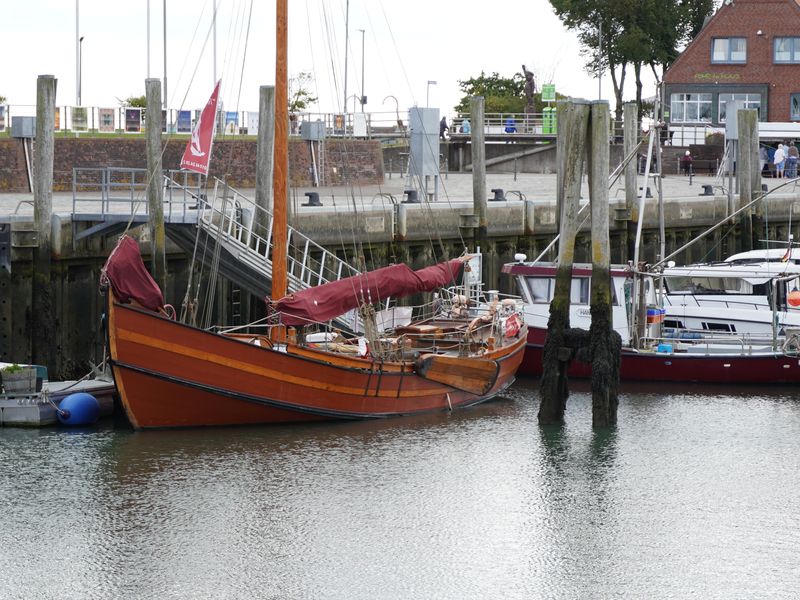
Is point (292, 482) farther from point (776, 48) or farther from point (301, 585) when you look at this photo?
Result: point (776, 48)

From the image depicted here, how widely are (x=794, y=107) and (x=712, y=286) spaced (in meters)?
34.9

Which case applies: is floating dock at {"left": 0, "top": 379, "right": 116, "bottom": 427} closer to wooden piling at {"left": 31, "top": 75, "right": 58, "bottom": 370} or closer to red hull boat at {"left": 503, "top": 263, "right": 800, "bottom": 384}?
wooden piling at {"left": 31, "top": 75, "right": 58, "bottom": 370}

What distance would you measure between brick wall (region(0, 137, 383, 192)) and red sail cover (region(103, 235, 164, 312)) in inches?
674

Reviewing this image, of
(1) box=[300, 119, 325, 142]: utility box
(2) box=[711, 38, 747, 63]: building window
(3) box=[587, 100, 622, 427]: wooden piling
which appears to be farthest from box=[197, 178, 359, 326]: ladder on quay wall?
(2) box=[711, 38, 747, 63]: building window

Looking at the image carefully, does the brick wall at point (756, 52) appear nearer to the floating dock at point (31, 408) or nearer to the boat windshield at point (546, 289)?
the boat windshield at point (546, 289)

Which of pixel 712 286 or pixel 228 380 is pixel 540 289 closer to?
pixel 712 286

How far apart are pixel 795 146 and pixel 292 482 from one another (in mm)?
42245

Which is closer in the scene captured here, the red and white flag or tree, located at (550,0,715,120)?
the red and white flag

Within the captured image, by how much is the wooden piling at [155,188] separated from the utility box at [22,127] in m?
15.7

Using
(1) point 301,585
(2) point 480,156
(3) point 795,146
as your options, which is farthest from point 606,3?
(1) point 301,585

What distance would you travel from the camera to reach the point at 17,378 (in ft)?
68.6

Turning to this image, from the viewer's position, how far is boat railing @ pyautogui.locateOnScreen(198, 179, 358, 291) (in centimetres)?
2323

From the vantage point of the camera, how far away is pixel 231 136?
45031 millimetres

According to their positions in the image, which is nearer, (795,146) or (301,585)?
(301,585)
